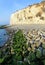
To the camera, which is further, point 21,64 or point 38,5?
point 38,5

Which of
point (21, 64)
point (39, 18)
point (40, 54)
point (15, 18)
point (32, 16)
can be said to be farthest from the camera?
point (15, 18)

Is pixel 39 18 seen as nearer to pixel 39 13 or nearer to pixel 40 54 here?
pixel 39 13

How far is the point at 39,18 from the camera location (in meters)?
48.7

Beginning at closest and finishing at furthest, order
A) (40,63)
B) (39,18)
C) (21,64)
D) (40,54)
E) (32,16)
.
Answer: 1. (21,64)
2. (40,63)
3. (40,54)
4. (39,18)
5. (32,16)

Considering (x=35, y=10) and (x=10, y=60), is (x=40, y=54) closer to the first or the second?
(x=10, y=60)

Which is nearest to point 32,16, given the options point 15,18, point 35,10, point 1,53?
point 35,10

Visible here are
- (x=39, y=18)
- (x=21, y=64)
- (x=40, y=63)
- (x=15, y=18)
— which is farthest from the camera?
(x=15, y=18)

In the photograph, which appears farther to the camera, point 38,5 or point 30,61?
point 38,5

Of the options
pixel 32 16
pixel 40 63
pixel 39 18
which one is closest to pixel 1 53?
pixel 40 63

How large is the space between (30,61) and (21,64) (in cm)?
65

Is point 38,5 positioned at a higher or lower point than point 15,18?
higher

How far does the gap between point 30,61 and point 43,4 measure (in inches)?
1603

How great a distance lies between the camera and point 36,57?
9.98 m

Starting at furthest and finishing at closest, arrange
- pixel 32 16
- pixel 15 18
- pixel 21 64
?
pixel 15 18 → pixel 32 16 → pixel 21 64
